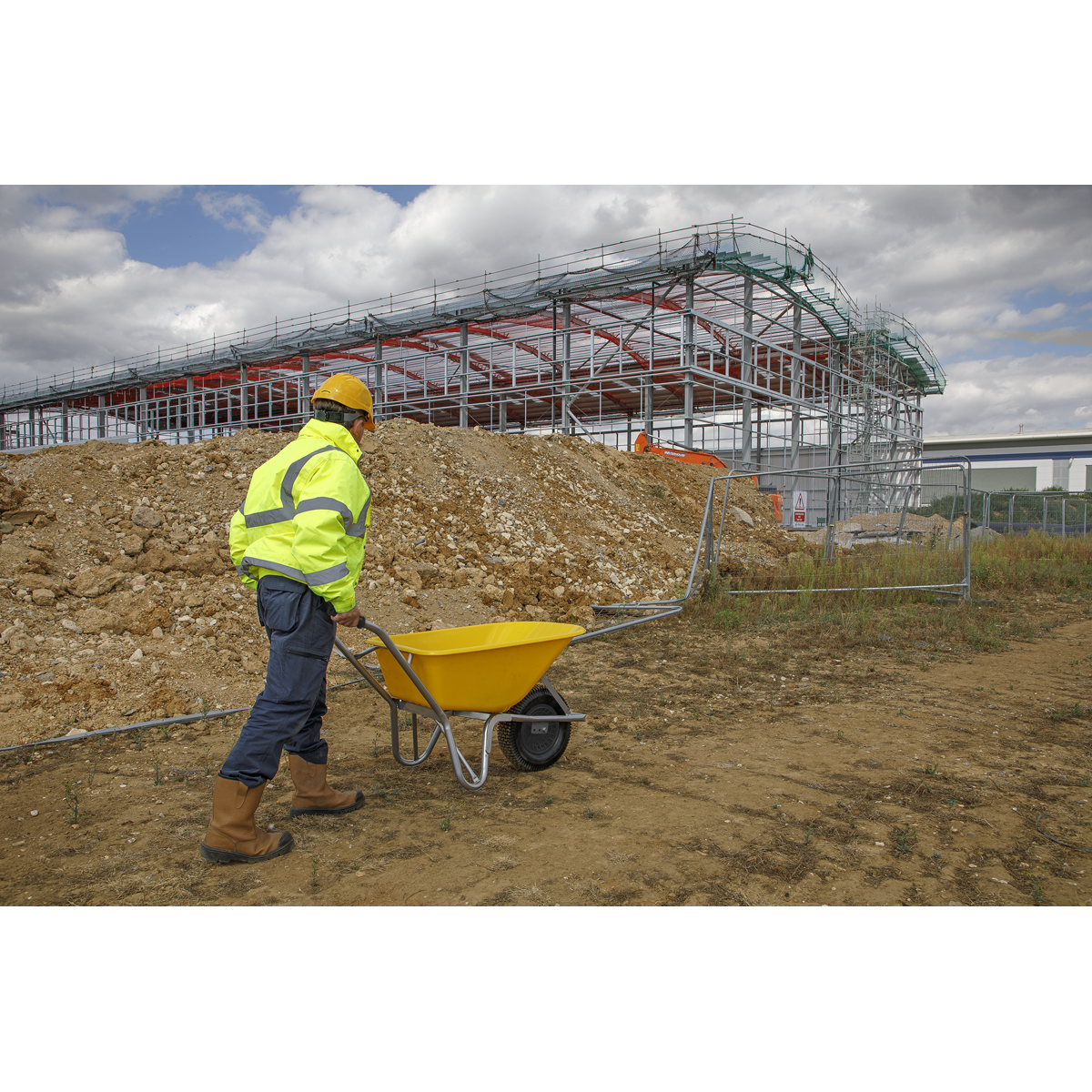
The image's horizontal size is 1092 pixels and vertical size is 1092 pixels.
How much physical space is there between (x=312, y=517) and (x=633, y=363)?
22255 millimetres

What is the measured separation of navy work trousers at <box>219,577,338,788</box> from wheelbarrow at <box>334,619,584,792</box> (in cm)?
18

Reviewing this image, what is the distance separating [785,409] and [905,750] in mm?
20256

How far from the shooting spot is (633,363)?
24000 millimetres

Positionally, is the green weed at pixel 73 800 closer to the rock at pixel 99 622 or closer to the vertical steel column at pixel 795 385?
the rock at pixel 99 622

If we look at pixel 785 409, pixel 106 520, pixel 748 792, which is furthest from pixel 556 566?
pixel 785 409

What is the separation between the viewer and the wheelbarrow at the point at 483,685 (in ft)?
11.4

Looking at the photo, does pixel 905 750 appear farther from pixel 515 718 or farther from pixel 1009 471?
pixel 1009 471

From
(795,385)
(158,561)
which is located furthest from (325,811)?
(795,385)

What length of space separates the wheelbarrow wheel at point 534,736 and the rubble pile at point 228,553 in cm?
243

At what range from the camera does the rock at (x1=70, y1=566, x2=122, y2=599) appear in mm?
6301

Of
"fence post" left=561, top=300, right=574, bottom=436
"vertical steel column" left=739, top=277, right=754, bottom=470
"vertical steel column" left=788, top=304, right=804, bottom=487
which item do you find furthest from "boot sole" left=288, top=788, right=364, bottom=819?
"vertical steel column" left=788, top=304, right=804, bottom=487

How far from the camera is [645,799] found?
3.61 m

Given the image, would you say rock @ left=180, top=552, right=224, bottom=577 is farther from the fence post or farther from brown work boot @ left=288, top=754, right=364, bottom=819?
the fence post

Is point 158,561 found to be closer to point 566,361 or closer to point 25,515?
point 25,515
